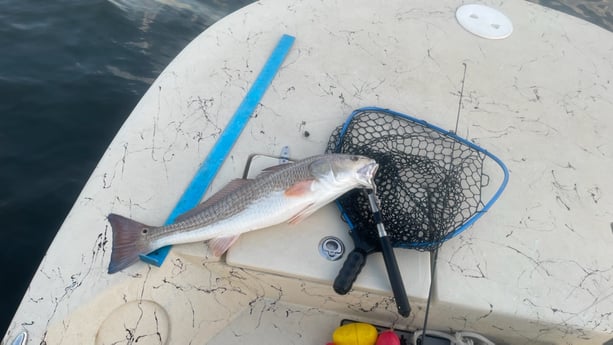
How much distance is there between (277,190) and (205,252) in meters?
0.71

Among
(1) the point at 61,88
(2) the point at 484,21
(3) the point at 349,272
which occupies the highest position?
(2) the point at 484,21

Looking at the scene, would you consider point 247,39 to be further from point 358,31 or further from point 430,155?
point 430,155

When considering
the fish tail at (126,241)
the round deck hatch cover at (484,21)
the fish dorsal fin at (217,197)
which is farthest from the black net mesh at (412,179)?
the round deck hatch cover at (484,21)

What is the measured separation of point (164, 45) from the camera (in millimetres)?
7730

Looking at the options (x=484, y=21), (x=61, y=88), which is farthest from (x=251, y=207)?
(x=61, y=88)

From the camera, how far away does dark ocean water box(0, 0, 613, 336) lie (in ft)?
15.9

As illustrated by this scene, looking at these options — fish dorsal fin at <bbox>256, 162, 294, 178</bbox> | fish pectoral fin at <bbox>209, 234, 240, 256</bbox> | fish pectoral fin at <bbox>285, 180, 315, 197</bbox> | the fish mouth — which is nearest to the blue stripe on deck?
fish pectoral fin at <bbox>209, 234, 240, 256</bbox>

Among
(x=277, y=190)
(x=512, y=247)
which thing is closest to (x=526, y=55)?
(x=512, y=247)

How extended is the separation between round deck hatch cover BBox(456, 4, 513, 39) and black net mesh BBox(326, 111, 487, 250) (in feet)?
6.76

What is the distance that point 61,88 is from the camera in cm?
635

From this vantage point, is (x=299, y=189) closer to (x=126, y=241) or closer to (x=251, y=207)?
(x=251, y=207)

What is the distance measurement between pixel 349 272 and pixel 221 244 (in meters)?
0.95

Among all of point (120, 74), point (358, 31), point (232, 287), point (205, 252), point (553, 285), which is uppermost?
point (358, 31)

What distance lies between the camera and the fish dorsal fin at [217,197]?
3133 millimetres
